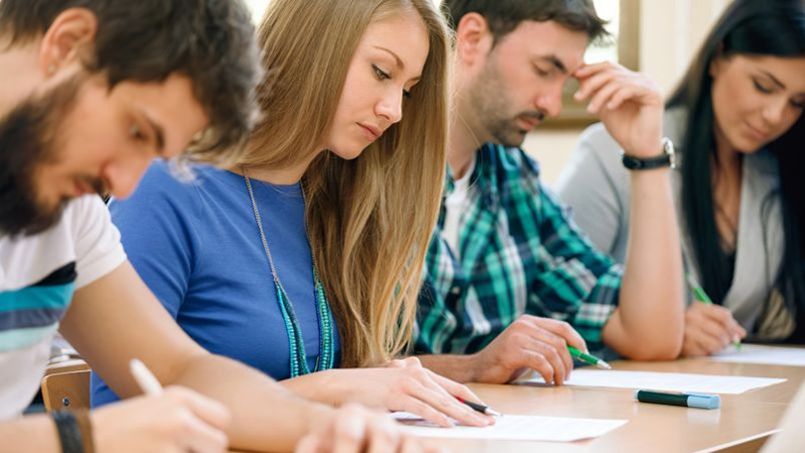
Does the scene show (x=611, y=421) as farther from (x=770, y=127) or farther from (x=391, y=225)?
(x=770, y=127)

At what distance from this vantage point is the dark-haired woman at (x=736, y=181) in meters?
2.83

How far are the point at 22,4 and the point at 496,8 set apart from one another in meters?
1.51

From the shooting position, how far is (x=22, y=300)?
1219 millimetres

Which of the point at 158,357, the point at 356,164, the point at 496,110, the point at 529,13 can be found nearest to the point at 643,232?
the point at 496,110

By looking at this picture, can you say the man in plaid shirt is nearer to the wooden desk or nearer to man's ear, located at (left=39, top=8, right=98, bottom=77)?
the wooden desk

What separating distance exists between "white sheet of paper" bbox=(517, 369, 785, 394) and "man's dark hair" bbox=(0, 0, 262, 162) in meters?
0.99

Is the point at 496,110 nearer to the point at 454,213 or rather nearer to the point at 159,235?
the point at 454,213

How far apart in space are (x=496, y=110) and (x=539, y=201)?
221mm

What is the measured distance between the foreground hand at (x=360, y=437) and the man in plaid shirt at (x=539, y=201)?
3.95 feet

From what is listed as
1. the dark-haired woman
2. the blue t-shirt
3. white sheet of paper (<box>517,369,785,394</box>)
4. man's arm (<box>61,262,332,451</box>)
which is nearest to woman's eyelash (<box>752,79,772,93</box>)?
the dark-haired woman

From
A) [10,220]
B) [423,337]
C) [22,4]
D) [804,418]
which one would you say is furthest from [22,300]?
[423,337]

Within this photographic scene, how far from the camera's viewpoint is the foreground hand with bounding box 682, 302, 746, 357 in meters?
2.48

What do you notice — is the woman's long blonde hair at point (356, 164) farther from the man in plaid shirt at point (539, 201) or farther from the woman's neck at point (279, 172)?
the man in plaid shirt at point (539, 201)

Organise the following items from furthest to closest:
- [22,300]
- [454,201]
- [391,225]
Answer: [454,201], [391,225], [22,300]
